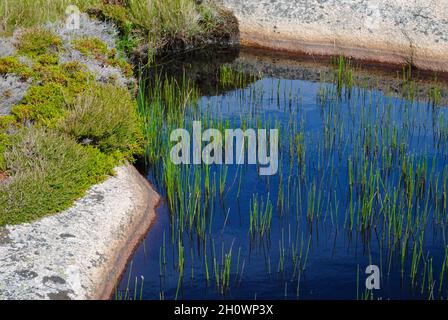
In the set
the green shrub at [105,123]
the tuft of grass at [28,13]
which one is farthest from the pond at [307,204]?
the tuft of grass at [28,13]

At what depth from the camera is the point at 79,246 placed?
9984 mm

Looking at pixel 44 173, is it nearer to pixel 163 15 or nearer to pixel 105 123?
pixel 105 123

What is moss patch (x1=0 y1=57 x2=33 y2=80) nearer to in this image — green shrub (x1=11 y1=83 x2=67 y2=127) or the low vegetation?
the low vegetation

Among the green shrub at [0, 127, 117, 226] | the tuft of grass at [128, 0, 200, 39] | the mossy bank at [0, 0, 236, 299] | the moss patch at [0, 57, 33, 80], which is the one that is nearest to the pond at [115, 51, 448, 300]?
the mossy bank at [0, 0, 236, 299]

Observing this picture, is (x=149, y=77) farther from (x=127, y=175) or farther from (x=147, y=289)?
(x=147, y=289)

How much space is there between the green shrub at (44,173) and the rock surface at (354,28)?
10421mm

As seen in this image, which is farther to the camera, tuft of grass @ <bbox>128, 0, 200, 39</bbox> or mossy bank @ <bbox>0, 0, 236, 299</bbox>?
tuft of grass @ <bbox>128, 0, 200, 39</bbox>

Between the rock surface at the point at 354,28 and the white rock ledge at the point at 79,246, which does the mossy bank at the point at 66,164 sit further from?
the rock surface at the point at 354,28

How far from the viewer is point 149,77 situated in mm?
18688

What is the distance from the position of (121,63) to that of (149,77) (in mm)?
2403

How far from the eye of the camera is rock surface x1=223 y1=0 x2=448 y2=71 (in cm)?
1955

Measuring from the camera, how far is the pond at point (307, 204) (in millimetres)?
9891

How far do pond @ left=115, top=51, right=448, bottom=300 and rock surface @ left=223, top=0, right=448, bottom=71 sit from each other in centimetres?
244
